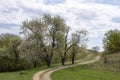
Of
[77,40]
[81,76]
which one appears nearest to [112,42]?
[77,40]

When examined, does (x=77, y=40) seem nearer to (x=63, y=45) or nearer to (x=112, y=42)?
(x=63, y=45)

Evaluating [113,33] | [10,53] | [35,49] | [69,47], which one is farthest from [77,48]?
[113,33]

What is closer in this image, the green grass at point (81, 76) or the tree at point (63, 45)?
the green grass at point (81, 76)

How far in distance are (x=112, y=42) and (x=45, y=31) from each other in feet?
136

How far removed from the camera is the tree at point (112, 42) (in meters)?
80.5

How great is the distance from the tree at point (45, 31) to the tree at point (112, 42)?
1481 inches

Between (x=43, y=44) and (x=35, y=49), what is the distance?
1944 mm

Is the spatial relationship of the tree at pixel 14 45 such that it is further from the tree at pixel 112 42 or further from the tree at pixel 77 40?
the tree at pixel 112 42

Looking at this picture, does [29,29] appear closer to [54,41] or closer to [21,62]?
[54,41]

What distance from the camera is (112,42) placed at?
265 ft

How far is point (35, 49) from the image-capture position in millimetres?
44875

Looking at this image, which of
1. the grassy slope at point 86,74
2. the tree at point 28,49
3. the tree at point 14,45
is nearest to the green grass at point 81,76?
the grassy slope at point 86,74

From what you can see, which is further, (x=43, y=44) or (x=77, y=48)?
(x=77, y=48)

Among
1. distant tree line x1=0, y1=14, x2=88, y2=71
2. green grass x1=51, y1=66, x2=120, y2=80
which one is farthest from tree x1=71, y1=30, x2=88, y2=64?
green grass x1=51, y1=66, x2=120, y2=80
